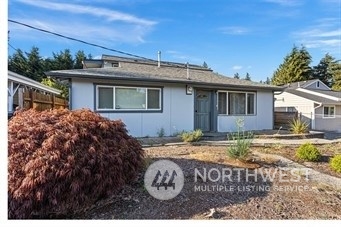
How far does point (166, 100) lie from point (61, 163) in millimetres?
7518

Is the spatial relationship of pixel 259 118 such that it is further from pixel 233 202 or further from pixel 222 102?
pixel 233 202

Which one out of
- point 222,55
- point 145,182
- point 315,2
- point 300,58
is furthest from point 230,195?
point 300,58

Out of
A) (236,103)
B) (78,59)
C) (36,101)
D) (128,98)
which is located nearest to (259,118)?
(236,103)

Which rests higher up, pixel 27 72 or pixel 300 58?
pixel 300 58

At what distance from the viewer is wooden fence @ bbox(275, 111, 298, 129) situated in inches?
601

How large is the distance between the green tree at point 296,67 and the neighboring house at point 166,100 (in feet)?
74.7

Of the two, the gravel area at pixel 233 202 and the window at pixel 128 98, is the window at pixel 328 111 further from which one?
the gravel area at pixel 233 202

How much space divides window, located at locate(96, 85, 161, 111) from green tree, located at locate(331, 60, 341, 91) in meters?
29.3

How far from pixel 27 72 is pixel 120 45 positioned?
55.3ft

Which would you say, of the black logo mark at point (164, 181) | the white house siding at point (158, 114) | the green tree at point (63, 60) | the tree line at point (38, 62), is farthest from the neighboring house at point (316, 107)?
the green tree at point (63, 60)

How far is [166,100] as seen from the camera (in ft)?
36.2

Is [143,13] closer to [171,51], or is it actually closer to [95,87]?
[95,87]

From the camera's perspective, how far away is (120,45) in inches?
604

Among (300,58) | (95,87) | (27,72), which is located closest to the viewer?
(95,87)
